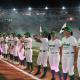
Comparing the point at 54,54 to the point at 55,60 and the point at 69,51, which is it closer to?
the point at 55,60

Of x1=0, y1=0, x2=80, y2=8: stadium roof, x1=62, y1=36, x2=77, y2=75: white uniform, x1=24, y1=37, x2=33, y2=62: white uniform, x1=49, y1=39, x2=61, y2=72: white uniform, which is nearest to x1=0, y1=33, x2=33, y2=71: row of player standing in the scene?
x1=24, y1=37, x2=33, y2=62: white uniform

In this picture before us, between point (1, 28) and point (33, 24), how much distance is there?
5.38m

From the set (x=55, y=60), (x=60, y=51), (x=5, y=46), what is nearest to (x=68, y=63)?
(x=60, y=51)

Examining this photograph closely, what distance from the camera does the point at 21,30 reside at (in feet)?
123

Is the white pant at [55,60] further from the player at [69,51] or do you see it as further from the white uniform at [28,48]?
the white uniform at [28,48]

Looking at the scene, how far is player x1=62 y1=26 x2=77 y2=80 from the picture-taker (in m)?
8.73

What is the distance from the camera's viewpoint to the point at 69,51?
29.1 feet

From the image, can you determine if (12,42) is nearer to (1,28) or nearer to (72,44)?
(72,44)

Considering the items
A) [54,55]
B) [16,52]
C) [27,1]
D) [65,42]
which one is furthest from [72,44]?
[27,1]

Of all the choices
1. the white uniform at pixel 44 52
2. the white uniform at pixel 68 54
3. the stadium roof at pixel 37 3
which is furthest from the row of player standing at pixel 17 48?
the stadium roof at pixel 37 3

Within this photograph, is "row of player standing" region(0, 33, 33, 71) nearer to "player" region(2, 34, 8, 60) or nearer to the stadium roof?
"player" region(2, 34, 8, 60)

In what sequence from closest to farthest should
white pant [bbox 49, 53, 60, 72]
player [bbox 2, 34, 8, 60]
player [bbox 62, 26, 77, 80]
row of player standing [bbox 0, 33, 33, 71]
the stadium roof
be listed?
player [bbox 62, 26, 77, 80] → white pant [bbox 49, 53, 60, 72] → row of player standing [bbox 0, 33, 33, 71] → player [bbox 2, 34, 8, 60] → the stadium roof

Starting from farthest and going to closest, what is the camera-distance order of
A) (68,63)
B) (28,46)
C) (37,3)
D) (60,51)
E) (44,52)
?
(37,3), (28,46), (44,52), (60,51), (68,63)

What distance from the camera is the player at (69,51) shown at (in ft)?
28.6
